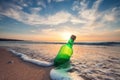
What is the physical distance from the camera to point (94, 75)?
2229 millimetres

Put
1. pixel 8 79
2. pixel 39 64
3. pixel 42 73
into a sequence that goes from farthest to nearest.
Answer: pixel 39 64, pixel 42 73, pixel 8 79

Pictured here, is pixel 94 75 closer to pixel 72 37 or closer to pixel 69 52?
pixel 69 52

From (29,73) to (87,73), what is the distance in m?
1.11

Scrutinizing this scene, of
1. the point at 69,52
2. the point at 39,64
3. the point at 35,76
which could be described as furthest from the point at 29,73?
the point at 69,52

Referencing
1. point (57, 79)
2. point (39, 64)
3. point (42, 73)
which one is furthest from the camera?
point (39, 64)

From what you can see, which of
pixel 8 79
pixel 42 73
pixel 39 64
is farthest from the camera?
pixel 39 64

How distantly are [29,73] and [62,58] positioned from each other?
29.7 inches

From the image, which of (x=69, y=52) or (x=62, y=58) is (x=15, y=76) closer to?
(x=62, y=58)

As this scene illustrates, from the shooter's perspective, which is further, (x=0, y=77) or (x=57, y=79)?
(x=0, y=77)

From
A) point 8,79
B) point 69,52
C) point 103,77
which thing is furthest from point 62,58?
point 8,79

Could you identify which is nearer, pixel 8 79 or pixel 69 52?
pixel 8 79

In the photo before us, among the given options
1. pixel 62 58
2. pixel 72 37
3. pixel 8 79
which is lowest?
pixel 8 79

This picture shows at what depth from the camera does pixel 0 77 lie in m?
2.20

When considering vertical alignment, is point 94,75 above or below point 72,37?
below
